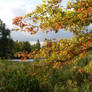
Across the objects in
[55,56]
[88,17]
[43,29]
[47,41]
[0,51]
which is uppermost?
[88,17]

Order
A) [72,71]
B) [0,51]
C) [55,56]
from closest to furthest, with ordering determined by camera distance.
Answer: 1. [55,56]
2. [72,71]
3. [0,51]

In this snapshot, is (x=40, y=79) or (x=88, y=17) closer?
(x=88, y=17)

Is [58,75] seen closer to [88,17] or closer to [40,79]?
[40,79]

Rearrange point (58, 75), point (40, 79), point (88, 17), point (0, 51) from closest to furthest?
1. point (88, 17)
2. point (40, 79)
3. point (58, 75)
4. point (0, 51)

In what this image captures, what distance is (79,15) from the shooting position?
17.7 feet

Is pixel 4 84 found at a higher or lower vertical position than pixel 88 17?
lower

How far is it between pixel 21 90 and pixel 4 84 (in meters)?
0.81

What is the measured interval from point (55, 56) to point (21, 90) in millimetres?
2154

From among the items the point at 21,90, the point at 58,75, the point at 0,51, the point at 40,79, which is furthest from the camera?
the point at 0,51

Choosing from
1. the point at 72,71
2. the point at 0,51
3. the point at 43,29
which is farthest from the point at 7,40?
the point at 43,29

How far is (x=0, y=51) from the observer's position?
125 ft

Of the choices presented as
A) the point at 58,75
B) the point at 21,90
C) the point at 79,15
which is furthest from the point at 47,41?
the point at 58,75

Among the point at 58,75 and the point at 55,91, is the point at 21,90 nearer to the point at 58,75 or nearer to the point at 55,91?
the point at 55,91

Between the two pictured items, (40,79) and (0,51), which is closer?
(40,79)
